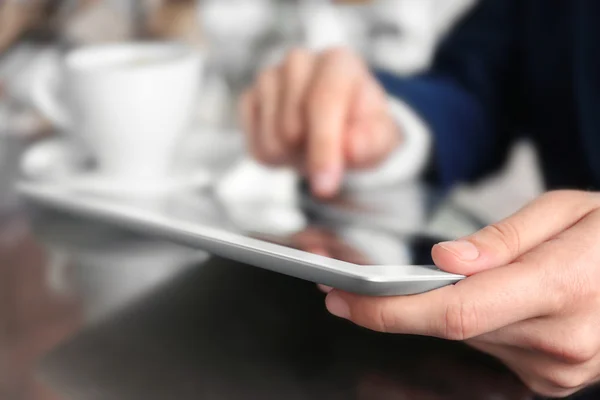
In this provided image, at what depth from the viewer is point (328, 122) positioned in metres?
0.29

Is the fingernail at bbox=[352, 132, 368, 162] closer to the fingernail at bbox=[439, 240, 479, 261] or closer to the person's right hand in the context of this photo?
the person's right hand

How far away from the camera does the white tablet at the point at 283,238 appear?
145mm

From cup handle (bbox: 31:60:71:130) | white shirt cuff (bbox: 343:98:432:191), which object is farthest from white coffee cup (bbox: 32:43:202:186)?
white shirt cuff (bbox: 343:98:432:191)

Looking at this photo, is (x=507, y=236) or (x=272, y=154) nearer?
(x=507, y=236)

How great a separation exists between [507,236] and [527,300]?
0.8 inches

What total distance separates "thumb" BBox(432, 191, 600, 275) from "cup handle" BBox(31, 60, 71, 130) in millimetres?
270

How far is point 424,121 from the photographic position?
0.38m

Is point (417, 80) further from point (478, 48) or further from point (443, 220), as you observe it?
point (443, 220)

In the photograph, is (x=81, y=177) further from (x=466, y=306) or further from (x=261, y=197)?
(x=466, y=306)

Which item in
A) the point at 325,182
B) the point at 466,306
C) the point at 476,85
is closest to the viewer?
the point at 466,306

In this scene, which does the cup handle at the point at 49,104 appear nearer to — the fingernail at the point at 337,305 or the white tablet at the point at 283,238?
the white tablet at the point at 283,238

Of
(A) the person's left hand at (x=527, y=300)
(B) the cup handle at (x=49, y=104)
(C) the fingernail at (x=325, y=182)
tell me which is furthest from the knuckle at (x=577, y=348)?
(B) the cup handle at (x=49, y=104)

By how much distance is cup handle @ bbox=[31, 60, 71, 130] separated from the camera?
13.8 inches

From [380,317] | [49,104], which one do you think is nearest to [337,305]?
[380,317]
